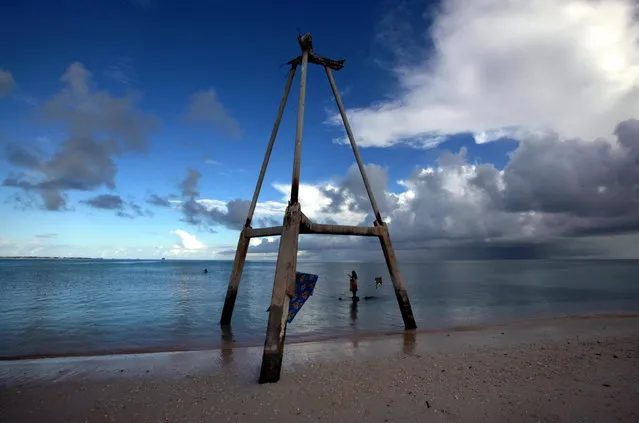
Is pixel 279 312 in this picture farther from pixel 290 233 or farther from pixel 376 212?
pixel 376 212

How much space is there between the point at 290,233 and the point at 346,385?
13.3 feet

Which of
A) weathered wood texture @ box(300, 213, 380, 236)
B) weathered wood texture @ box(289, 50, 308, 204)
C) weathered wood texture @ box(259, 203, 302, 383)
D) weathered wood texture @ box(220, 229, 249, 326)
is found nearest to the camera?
A: weathered wood texture @ box(259, 203, 302, 383)

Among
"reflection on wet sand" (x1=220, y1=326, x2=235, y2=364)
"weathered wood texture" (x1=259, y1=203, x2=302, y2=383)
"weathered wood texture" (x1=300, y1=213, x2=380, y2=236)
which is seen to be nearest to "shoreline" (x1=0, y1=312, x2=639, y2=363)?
"reflection on wet sand" (x1=220, y1=326, x2=235, y2=364)

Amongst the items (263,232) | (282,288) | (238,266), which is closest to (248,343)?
(238,266)

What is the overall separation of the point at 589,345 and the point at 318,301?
20153mm

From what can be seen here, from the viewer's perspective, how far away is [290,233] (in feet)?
31.1

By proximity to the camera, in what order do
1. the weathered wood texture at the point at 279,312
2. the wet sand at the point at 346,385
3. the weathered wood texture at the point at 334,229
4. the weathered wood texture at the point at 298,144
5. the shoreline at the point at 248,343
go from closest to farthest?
the wet sand at the point at 346,385 → the weathered wood texture at the point at 279,312 → the weathered wood texture at the point at 298,144 → the weathered wood texture at the point at 334,229 → the shoreline at the point at 248,343

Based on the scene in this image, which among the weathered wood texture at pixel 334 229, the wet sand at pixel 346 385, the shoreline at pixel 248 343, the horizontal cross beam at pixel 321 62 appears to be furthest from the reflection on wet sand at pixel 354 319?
the horizontal cross beam at pixel 321 62

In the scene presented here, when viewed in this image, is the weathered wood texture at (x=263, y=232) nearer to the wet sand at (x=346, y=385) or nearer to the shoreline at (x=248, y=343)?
the wet sand at (x=346, y=385)

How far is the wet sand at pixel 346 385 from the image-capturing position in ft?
22.3

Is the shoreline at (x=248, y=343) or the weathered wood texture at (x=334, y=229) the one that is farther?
the shoreline at (x=248, y=343)

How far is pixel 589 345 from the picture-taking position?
40.8ft

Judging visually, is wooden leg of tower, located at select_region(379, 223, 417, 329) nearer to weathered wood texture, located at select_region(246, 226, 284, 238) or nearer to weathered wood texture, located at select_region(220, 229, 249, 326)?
weathered wood texture, located at select_region(246, 226, 284, 238)

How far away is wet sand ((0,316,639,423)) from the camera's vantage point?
22.3ft
